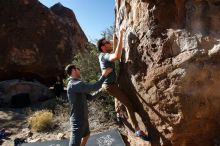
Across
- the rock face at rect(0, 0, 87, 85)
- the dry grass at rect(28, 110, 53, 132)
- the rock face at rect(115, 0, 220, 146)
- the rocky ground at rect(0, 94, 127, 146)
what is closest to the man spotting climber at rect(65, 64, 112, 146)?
the rock face at rect(115, 0, 220, 146)

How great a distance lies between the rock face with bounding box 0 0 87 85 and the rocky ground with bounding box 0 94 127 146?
11.3 ft

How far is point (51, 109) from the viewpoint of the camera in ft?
42.0

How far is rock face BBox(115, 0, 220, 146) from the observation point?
5320 mm

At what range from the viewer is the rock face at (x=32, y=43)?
1580 cm

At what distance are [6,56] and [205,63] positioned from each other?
12033mm

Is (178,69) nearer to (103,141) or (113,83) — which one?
(113,83)

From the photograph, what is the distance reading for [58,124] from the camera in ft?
35.5

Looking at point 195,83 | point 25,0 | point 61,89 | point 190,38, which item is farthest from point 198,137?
point 25,0

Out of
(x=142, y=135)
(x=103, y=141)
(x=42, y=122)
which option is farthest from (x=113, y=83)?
(x=42, y=122)

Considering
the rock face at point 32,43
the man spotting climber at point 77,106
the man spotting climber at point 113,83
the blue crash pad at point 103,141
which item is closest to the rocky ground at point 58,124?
the blue crash pad at point 103,141

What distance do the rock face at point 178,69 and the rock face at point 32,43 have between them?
34.7 ft

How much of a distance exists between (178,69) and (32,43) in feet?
38.6

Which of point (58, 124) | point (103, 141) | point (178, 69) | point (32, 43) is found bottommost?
point (103, 141)

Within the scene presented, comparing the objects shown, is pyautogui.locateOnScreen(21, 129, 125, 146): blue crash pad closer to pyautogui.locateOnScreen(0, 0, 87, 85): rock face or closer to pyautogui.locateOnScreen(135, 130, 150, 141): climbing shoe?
pyautogui.locateOnScreen(135, 130, 150, 141): climbing shoe
